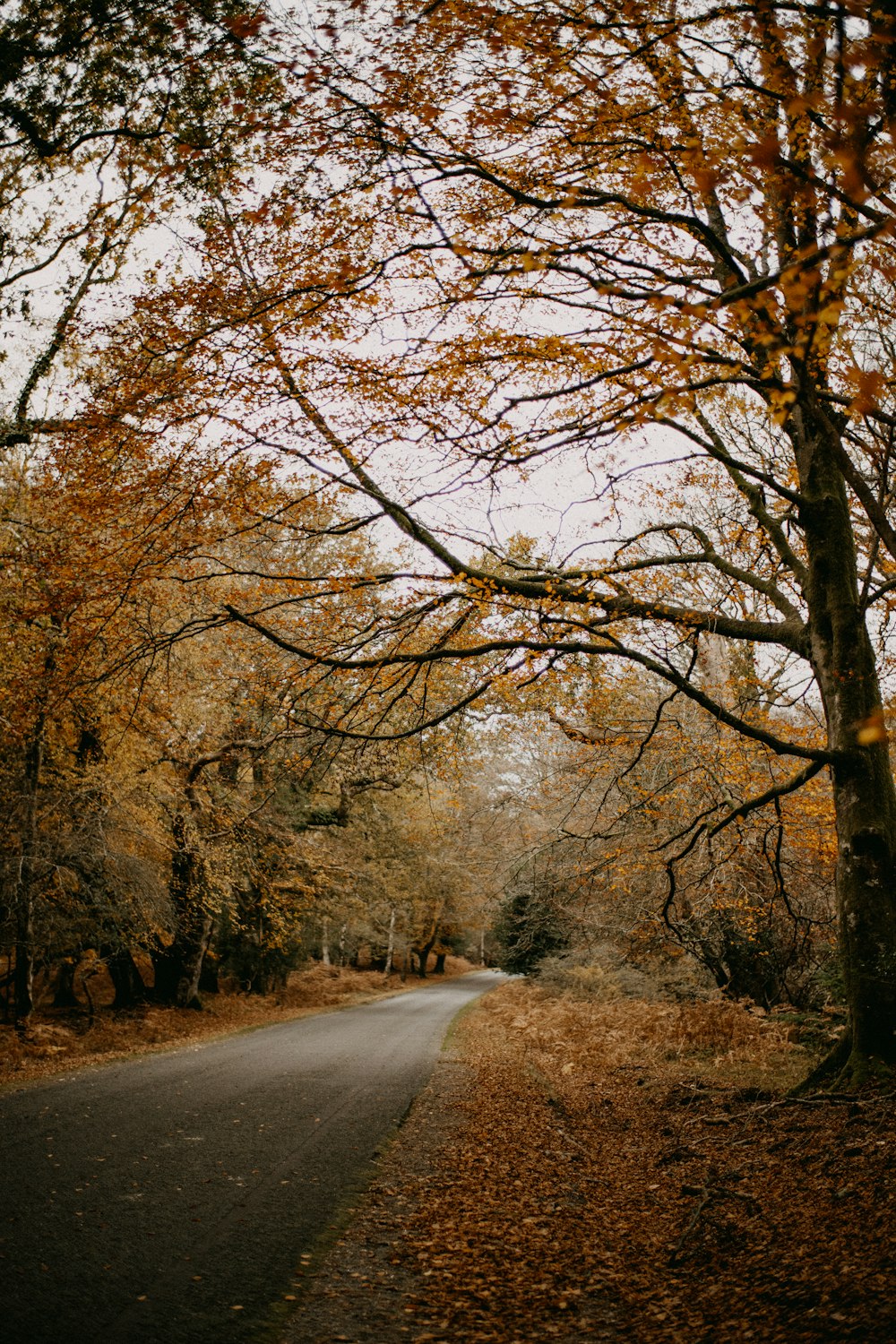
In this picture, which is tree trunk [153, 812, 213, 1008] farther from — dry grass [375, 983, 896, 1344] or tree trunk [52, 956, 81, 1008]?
dry grass [375, 983, 896, 1344]

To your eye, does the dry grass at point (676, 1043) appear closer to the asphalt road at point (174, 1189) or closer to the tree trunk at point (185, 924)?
the asphalt road at point (174, 1189)

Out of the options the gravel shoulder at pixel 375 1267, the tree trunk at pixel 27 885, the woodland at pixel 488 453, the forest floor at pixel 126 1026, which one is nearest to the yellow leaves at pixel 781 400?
the woodland at pixel 488 453

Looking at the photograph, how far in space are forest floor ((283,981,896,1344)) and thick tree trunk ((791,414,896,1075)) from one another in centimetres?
91

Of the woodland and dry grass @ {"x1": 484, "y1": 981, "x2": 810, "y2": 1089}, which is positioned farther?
dry grass @ {"x1": 484, "y1": 981, "x2": 810, "y2": 1089}

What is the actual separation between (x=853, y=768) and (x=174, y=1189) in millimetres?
6466

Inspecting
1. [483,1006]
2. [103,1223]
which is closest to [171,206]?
[103,1223]

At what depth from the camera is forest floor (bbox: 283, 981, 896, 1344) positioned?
3584 mm

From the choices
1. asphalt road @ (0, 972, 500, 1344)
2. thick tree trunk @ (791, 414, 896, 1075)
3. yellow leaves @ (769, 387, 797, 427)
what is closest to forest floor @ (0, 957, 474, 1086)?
asphalt road @ (0, 972, 500, 1344)

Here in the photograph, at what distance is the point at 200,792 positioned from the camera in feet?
53.1

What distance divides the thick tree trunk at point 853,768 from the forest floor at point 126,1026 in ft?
32.5

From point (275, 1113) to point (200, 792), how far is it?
8988mm

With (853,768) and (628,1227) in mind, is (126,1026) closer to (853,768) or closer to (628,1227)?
(628,1227)

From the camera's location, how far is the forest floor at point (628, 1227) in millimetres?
3584

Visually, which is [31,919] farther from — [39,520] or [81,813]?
[39,520]
